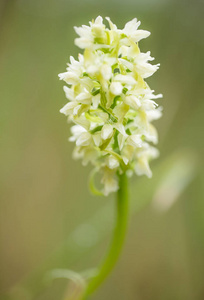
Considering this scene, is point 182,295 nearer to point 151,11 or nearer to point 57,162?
point 57,162

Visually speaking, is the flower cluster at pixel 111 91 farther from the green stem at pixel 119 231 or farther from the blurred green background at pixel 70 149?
the blurred green background at pixel 70 149

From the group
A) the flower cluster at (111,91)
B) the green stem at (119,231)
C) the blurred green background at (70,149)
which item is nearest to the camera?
the flower cluster at (111,91)

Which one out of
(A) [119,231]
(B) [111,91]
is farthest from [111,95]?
(A) [119,231]

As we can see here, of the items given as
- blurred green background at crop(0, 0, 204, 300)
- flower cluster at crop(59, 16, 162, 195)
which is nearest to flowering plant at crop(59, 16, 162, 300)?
flower cluster at crop(59, 16, 162, 195)

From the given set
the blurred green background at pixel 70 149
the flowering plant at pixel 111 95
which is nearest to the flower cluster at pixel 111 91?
the flowering plant at pixel 111 95

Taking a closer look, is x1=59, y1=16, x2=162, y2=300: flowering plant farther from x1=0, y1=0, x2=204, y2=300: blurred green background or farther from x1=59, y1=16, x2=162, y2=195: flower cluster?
x1=0, y1=0, x2=204, y2=300: blurred green background

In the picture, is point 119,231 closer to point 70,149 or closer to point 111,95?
point 111,95
